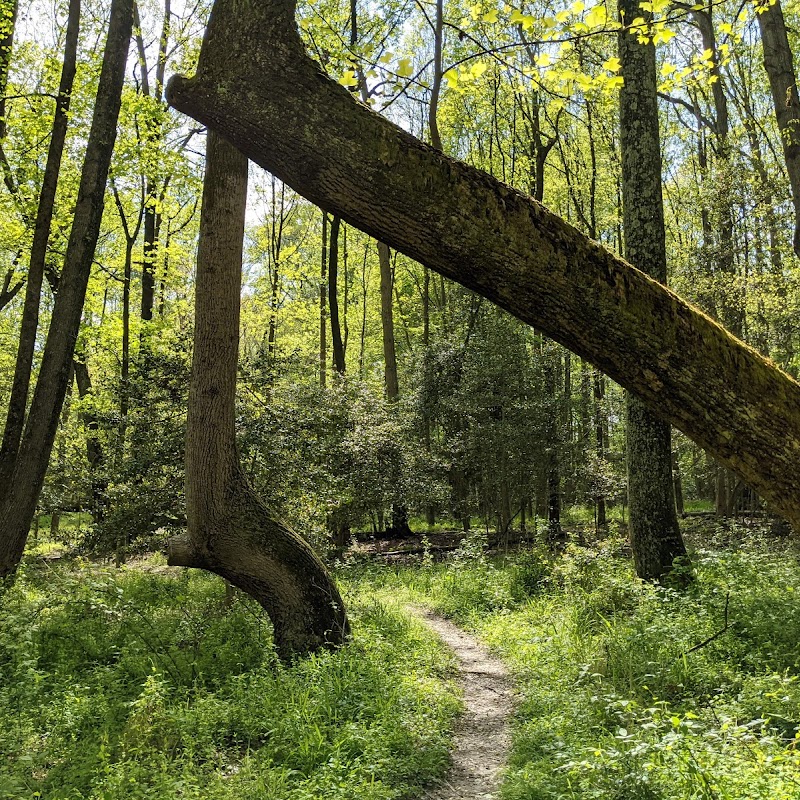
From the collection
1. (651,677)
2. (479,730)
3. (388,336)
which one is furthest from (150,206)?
(651,677)

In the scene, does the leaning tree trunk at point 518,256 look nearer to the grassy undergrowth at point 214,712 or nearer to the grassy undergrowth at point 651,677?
the grassy undergrowth at point 651,677

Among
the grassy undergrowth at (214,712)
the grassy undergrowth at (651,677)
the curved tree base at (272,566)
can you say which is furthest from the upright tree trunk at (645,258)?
the curved tree base at (272,566)

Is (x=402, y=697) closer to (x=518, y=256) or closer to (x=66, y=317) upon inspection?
(x=518, y=256)

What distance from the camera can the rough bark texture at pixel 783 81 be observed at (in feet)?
27.1

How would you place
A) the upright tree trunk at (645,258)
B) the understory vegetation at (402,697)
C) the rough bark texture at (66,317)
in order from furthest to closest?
the rough bark texture at (66,317) < the upright tree trunk at (645,258) < the understory vegetation at (402,697)

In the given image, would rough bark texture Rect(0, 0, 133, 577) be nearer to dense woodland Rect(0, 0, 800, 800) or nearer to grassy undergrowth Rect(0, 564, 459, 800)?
dense woodland Rect(0, 0, 800, 800)

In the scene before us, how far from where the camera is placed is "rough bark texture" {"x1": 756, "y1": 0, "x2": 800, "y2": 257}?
27.1 feet

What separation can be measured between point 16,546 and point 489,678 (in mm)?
5832

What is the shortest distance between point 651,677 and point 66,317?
759 cm

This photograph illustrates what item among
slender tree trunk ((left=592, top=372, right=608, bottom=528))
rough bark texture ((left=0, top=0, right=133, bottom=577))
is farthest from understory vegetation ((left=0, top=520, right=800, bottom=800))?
slender tree trunk ((left=592, top=372, right=608, bottom=528))

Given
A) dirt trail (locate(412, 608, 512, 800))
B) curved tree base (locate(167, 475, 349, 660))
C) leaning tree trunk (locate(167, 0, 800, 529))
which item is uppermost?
leaning tree trunk (locate(167, 0, 800, 529))

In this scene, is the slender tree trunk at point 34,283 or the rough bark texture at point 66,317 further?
the slender tree trunk at point 34,283

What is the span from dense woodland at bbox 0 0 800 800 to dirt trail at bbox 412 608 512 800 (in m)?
0.18

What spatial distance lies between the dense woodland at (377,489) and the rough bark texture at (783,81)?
2.1 inches
